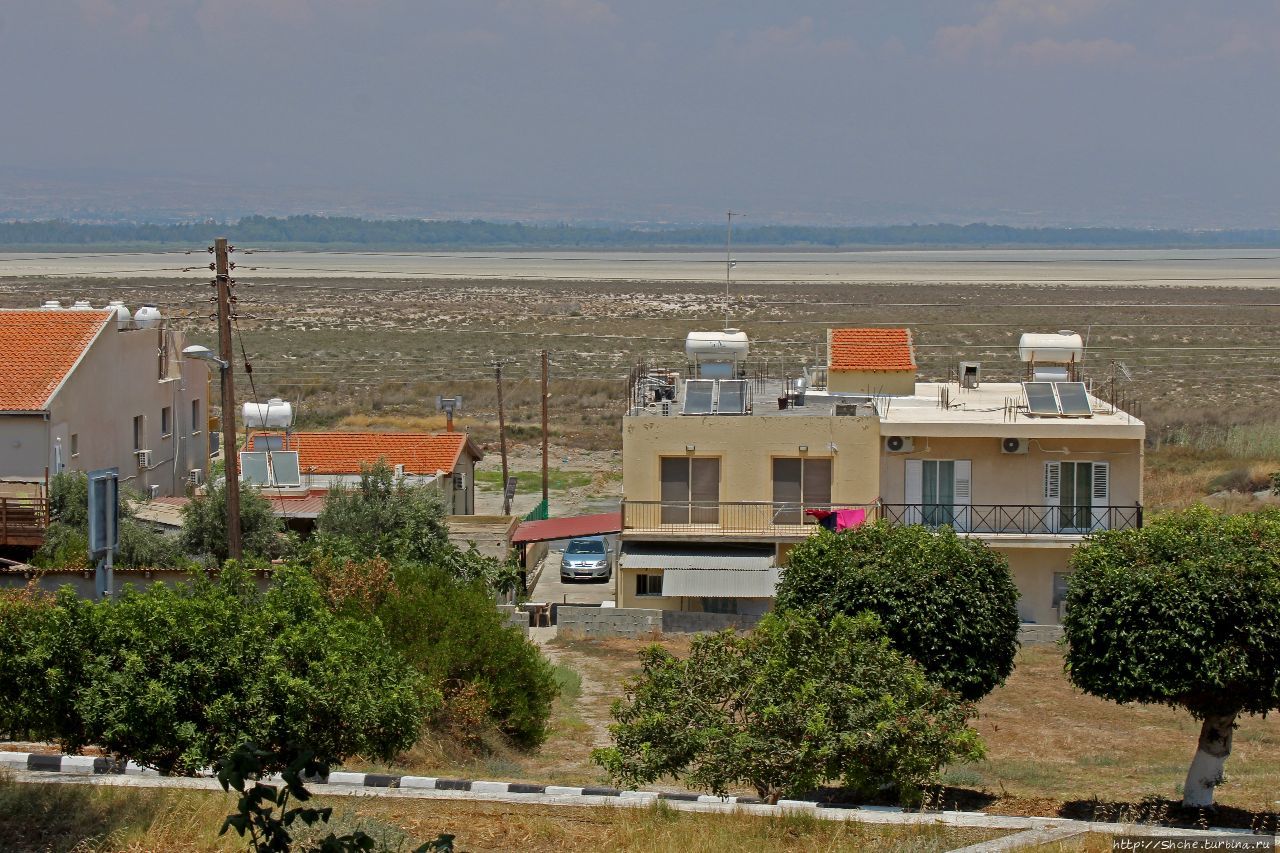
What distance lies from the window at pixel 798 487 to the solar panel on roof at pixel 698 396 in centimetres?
175

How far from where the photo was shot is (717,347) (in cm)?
3569

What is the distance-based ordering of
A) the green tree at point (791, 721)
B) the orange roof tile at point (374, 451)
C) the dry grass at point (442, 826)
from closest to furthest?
the dry grass at point (442, 826), the green tree at point (791, 721), the orange roof tile at point (374, 451)

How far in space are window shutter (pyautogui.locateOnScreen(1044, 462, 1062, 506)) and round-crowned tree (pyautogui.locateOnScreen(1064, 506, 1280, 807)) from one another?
45.6 feet

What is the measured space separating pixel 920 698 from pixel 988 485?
635 inches

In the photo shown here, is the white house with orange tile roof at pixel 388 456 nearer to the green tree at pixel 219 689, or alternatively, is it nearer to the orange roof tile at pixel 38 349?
the orange roof tile at pixel 38 349

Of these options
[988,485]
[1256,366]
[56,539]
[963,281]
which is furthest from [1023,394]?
[963,281]

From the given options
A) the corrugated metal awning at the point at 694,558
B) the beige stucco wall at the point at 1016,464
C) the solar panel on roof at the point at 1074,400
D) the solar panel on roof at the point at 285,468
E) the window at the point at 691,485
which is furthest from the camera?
the solar panel on roof at the point at 285,468

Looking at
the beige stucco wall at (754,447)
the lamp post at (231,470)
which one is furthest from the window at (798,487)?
the lamp post at (231,470)

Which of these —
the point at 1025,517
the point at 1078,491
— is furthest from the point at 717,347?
the point at 1078,491

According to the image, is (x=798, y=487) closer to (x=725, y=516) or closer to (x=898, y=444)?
(x=725, y=516)

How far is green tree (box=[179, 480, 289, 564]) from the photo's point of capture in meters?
29.9

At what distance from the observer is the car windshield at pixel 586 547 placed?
38.8 meters

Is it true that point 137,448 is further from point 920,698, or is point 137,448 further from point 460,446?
point 920,698

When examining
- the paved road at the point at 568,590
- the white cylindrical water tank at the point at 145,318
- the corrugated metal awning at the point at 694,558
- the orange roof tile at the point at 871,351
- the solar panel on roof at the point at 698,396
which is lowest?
the paved road at the point at 568,590
